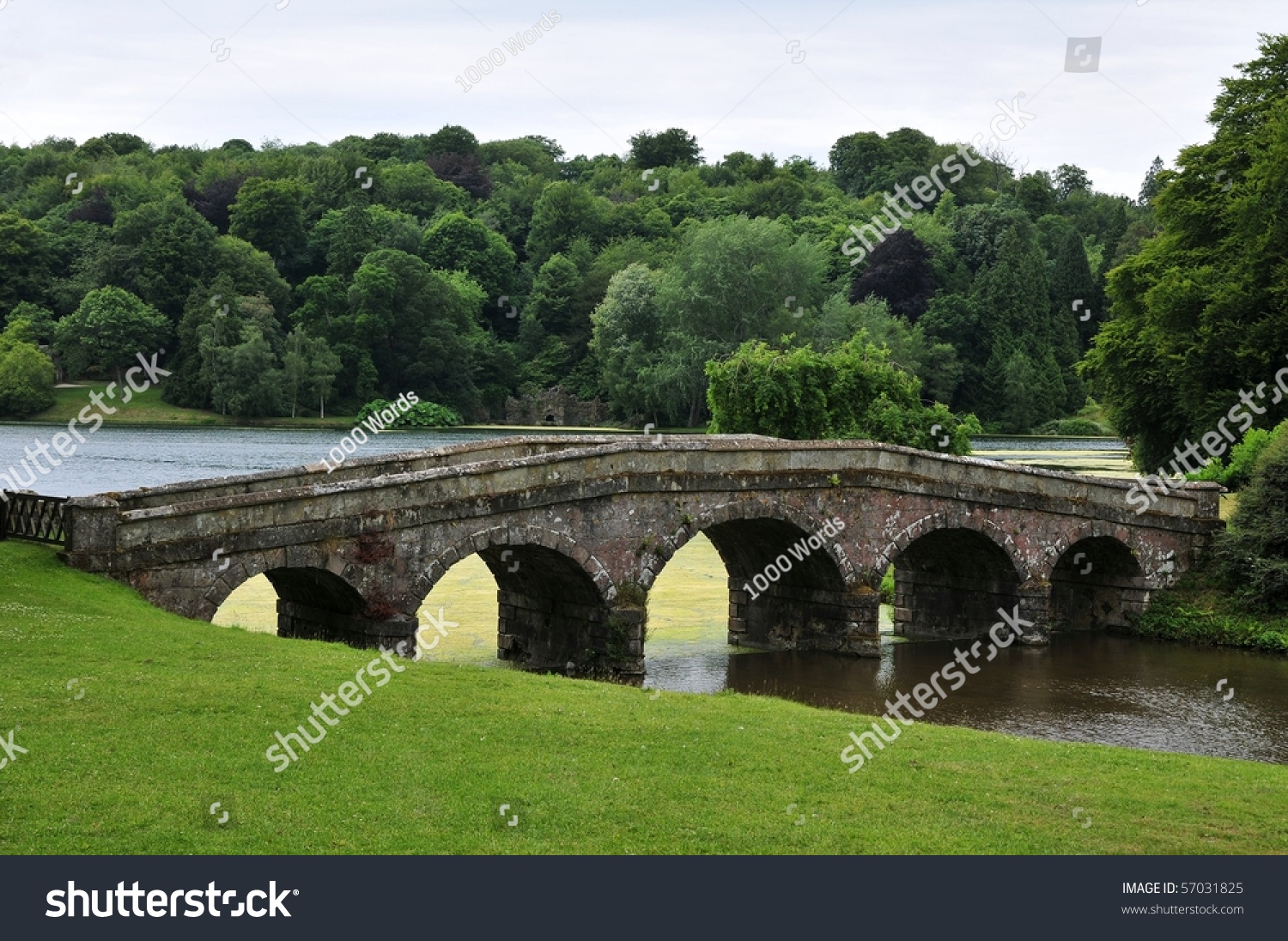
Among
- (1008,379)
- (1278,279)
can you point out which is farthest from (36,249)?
(1278,279)

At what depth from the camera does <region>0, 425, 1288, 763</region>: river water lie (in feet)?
82.4

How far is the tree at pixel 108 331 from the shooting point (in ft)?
281

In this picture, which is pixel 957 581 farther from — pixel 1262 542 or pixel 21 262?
pixel 21 262

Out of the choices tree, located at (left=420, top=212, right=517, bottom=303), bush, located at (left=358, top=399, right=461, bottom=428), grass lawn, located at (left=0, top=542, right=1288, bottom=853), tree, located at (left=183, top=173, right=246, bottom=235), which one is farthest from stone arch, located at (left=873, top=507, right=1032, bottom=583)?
tree, located at (left=183, top=173, right=246, bottom=235)

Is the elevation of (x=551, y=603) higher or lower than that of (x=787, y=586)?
lower

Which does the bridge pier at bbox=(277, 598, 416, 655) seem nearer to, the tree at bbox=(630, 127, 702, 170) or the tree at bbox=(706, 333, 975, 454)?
the tree at bbox=(706, 333, 975, 454)

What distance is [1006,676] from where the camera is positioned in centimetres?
2992

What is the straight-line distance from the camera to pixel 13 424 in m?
80.9

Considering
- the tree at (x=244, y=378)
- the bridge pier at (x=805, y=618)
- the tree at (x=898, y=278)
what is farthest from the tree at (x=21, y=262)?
the bridge pier at (x=805, y=618)

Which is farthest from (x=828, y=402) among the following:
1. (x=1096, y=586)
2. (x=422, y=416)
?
(x=422, y=416)

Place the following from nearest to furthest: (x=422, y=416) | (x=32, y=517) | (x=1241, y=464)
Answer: (x=32, y=517) < (x=1241, y=464) < (x=422, y=416)

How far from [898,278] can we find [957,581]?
63.3 metres

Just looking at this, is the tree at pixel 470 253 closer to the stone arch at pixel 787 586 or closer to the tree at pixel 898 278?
the tree at pixel 898 278

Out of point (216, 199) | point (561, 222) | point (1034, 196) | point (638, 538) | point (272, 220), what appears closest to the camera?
point (638, 538)
